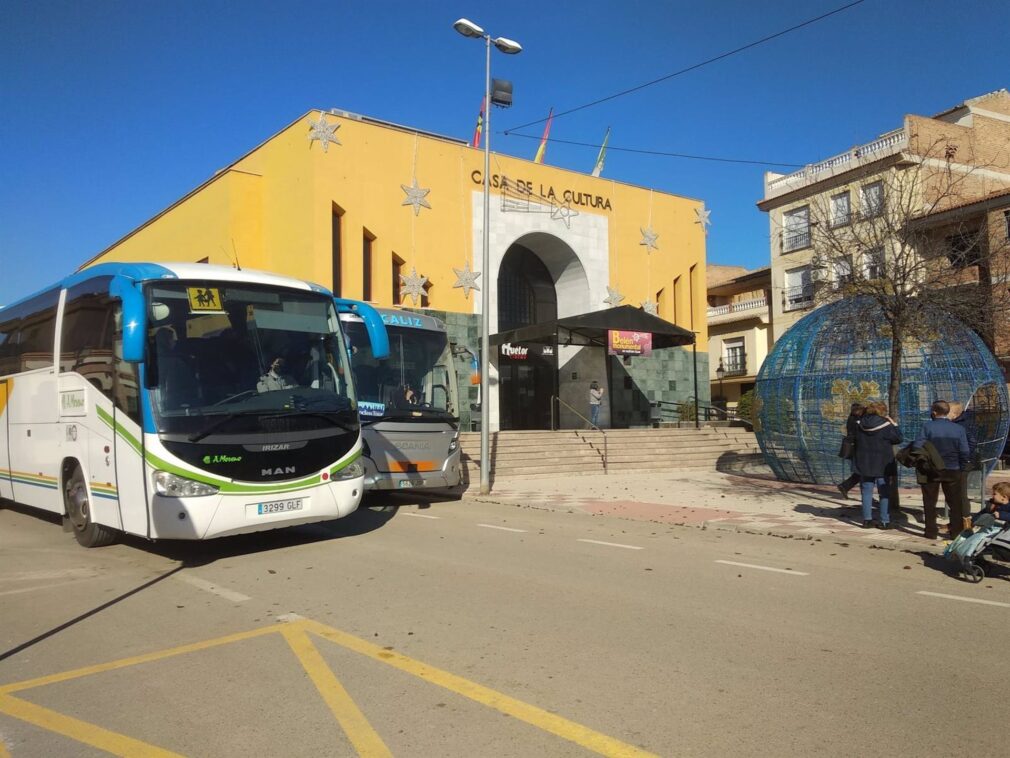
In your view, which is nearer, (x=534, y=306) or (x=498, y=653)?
(x=498, y=653)

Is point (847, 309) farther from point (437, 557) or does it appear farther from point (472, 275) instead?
point (472, 275)

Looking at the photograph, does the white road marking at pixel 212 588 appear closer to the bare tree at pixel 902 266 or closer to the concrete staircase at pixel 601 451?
the bare tree at pixel 902 266

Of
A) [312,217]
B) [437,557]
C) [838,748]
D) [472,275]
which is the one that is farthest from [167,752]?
[472,275]

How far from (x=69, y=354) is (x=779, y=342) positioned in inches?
498

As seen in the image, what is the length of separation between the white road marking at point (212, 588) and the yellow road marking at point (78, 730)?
222 centimetres

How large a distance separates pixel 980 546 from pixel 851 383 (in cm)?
750

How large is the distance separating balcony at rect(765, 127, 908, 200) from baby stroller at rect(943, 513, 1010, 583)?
2295 cm

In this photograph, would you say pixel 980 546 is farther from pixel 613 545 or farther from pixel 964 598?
pixel 613 545

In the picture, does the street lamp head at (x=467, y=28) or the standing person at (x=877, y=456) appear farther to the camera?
the street lamp head at (x=467, y=28)

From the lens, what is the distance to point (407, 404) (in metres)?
12.6

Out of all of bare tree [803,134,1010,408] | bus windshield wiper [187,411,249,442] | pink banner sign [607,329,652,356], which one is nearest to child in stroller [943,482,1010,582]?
bare tree [803,134,1010,408]

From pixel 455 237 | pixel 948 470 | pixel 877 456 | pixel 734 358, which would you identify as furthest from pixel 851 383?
pixel 734 358

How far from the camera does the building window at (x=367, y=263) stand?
23422 mm

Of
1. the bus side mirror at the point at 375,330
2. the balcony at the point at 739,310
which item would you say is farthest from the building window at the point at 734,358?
the bus side mirror at the point at 375,330
